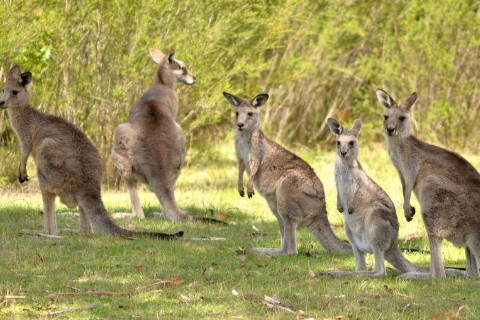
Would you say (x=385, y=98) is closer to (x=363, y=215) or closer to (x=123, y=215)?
(x=363, y=215)

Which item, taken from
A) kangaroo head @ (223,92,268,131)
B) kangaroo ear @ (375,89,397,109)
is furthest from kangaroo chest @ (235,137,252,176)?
kangaroo ear @ (375,89,397,109)

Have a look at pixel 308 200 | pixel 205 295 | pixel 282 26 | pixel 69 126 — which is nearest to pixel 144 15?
pixel 282 26

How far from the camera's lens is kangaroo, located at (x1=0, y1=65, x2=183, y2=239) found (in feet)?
26.4

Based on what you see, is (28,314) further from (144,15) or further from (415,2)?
(415,2)

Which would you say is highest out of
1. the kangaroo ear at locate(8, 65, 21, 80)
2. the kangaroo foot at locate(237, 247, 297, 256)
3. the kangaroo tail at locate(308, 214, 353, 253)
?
the kangaroo ear at locate(8, 65, 21, 80)

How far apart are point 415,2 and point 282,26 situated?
2.72 m

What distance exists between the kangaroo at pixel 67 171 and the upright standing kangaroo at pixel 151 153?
3.35 ft

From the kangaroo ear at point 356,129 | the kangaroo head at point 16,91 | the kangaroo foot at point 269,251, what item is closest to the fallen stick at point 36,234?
the kangaroo head at point 16,91

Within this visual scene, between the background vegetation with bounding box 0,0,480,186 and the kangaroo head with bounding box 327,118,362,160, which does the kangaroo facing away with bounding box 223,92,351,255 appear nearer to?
the kangaroo head with bounding box 327,118,362,160

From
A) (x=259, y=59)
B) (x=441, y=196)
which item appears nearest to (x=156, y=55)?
(x=259, y=59)

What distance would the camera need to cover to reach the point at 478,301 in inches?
243

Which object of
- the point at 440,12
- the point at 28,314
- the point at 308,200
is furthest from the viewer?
the point at 440,12

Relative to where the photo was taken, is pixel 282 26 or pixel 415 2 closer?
pixel 282 26

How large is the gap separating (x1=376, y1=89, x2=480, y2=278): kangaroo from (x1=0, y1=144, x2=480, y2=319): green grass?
0.76 ft
